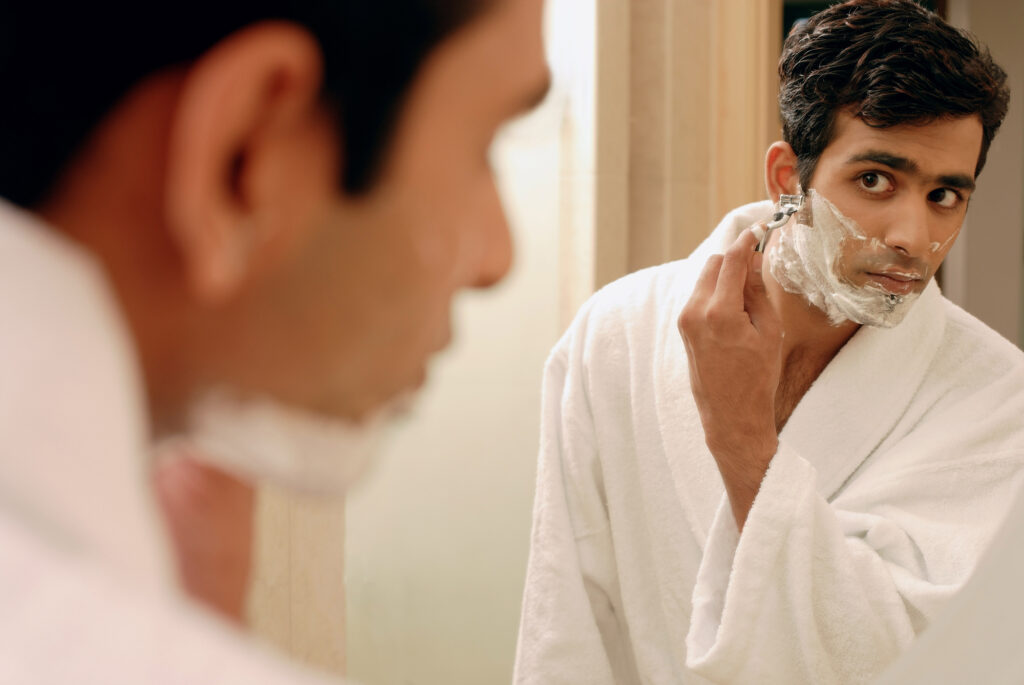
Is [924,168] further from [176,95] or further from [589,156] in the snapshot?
[176,95]

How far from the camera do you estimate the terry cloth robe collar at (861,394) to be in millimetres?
683

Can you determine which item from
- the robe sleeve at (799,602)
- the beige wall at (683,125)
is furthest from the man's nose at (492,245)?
the beige wall at (683,125)

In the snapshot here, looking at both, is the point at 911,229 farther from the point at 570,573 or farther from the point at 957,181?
the point at 570,573

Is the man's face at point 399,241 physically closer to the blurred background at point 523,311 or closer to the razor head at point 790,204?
the blurred background at point 523,311

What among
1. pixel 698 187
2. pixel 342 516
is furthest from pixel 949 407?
pixel 342 516

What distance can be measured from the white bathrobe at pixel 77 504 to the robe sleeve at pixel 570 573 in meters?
0.58

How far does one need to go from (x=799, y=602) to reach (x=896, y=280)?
247 millimetres

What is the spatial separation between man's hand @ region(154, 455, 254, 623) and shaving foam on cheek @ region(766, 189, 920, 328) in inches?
21.2

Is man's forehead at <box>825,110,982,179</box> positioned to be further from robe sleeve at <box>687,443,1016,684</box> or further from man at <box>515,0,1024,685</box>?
robe sleeve at <box>687,443,1016,684</box>

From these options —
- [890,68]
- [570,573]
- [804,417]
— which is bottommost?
[570,573]

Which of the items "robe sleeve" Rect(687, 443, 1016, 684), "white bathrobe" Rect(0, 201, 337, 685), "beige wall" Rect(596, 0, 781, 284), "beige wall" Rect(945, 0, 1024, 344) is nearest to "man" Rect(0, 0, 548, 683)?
"white bathrobe" Rect(0, 201, 337, 685)

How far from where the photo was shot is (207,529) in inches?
8.9

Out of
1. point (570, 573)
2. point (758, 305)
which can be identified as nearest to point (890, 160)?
point (758, 305)

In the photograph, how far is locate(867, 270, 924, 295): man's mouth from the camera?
26.8 inches
